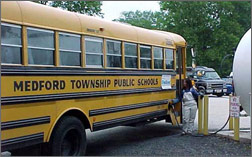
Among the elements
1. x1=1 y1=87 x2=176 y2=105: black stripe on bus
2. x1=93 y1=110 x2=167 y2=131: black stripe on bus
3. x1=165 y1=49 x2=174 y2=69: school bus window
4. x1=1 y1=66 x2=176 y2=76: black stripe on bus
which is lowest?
x1=93 y1=110 x2=167 y2=131: black stripe on bus

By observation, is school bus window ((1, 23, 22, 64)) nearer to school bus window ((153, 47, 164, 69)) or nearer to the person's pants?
school bus window ((153, 47, 164, 69))

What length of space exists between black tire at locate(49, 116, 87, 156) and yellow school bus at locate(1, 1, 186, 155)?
0.02 m

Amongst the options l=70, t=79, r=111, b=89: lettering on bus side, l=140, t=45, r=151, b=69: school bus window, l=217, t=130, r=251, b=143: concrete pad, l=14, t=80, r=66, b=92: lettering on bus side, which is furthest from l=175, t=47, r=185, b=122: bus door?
l=14, t=80, r=66, b=92: lettering on bus side

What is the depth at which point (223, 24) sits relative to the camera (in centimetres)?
3619

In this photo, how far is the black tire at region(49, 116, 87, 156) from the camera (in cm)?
570

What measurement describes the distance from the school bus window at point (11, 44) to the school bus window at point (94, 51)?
1536 mm

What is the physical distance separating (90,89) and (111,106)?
2.46ft

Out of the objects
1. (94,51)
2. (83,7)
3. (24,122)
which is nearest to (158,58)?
(94,51)

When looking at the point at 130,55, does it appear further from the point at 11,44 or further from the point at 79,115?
the point at 11,44

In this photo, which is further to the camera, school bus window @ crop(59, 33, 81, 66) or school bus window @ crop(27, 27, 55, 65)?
school bus window @ crop(59, 33, 81, 66)

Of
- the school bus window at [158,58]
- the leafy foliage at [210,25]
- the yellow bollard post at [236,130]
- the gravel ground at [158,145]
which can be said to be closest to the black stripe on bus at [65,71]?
the school bus window at [158,58]

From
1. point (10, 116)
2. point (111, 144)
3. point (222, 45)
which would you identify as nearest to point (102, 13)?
point (111, 144)

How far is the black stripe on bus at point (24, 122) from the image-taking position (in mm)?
4879

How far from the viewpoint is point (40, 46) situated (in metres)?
5.49
